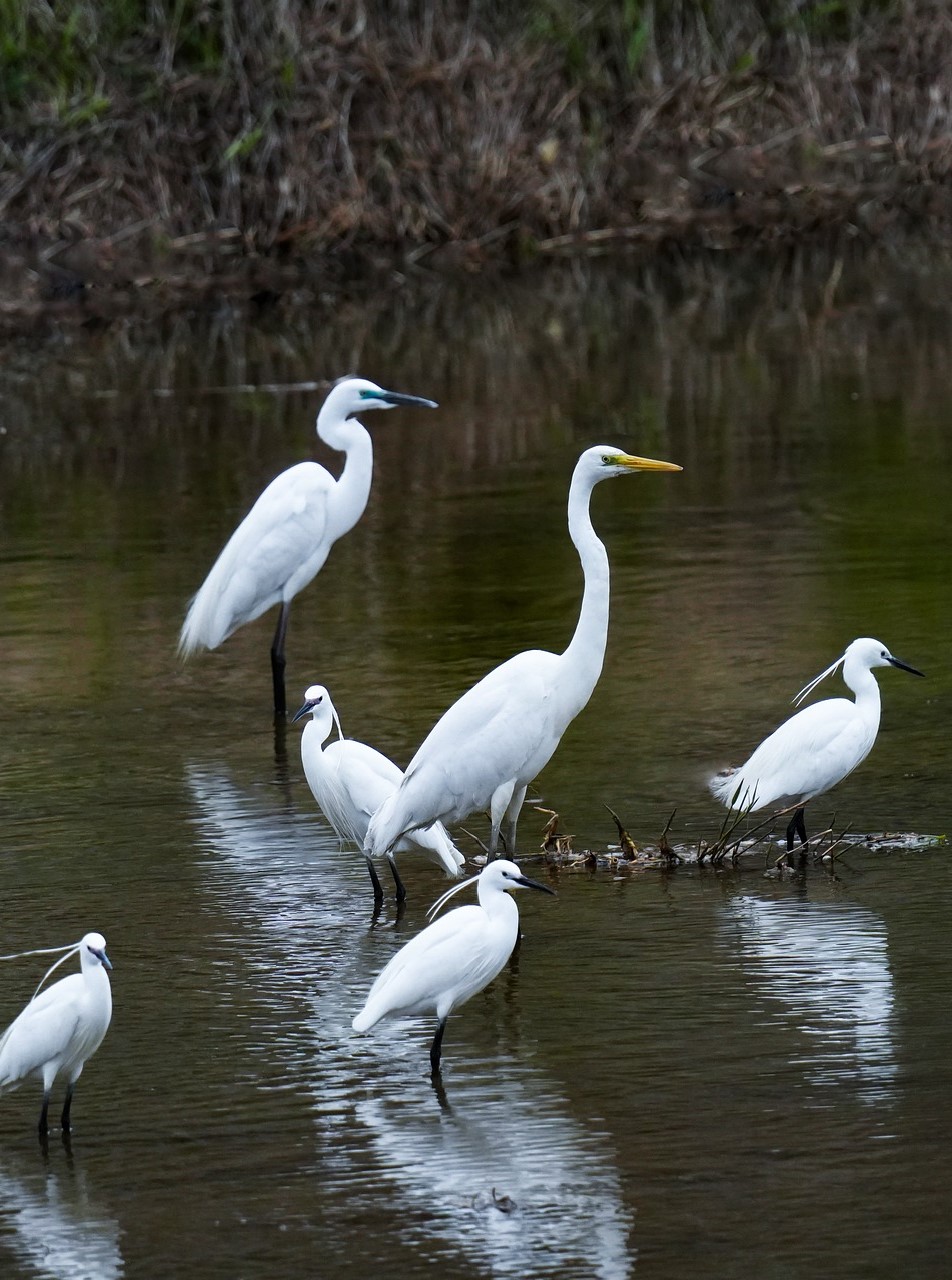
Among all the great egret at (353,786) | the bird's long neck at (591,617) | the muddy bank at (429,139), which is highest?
the muddy bank at (429,139)

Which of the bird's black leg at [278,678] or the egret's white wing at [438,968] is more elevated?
the bird's black leg at [278,678]

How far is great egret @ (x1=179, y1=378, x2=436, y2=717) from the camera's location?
26.8 ft

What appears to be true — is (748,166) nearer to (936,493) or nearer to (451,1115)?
A: (936,493)

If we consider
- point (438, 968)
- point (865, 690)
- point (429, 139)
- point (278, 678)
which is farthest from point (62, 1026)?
point (429, 139)

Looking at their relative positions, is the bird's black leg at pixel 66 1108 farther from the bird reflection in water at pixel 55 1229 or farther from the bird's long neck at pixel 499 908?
the bird's long neck at pixel 499 908

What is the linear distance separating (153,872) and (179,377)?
929cm

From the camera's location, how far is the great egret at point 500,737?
562 cm

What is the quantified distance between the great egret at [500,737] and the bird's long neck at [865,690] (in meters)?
0.83

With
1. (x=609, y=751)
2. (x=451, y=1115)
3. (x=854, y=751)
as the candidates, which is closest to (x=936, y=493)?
(x=609, y=751)

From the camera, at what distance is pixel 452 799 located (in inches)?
223

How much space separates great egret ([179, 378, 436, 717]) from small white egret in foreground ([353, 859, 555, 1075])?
3488 millimetres

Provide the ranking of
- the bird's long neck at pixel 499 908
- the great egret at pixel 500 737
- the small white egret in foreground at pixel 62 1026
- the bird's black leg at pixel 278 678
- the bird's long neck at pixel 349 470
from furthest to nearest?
1. the bird's long neck at pixel 349 470
2. the bird's black leg at pixel 278 678
3. the great egret at pixel 500 737
4. the bird's long neck at pixel 499 908
5. the small white egret in foreground at pixel 62 1026

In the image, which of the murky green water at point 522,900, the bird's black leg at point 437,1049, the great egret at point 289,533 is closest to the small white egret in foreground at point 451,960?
the bird's black leg at point 437,1049

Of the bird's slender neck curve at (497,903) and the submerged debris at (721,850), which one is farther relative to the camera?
the submerged debris at (721,850)
